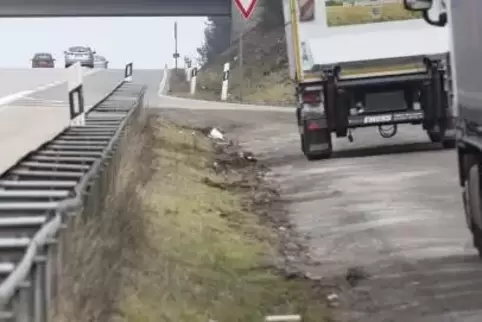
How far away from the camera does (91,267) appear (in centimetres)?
677

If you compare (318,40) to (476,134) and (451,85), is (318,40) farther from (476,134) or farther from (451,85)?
(476,134)

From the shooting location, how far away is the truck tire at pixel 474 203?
10242 millimetres

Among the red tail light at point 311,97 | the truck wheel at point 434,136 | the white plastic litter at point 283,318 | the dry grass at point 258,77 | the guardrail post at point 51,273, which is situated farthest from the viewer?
the dry grass at point 258,77

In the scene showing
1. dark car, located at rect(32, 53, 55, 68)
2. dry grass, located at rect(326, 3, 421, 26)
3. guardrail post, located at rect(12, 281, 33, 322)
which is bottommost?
guardrail post, located at rect(12, 281, 33, 322)

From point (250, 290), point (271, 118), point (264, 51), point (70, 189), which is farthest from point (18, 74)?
point (264, 51)

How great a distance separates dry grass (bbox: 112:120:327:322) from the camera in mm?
8727

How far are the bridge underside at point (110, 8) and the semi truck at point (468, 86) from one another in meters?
70.8

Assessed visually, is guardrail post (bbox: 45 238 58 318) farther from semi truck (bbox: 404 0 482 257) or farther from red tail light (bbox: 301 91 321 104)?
red tail light (bbox: 301 91 321 104)

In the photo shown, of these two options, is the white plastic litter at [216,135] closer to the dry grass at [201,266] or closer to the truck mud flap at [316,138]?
the truck mud flap at [316,138]

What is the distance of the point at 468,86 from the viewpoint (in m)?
9.75

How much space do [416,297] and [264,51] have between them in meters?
45.0

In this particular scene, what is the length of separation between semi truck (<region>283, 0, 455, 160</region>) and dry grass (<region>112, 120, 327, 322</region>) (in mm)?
2895

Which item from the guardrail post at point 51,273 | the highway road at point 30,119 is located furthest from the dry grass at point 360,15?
the guardrail post at point 51,273

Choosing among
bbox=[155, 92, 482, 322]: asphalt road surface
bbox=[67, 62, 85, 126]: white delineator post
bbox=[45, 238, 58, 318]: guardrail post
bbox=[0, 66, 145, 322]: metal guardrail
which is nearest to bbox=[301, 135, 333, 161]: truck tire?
bbox=[155, 92, 482, 322]: asphalt road surface
